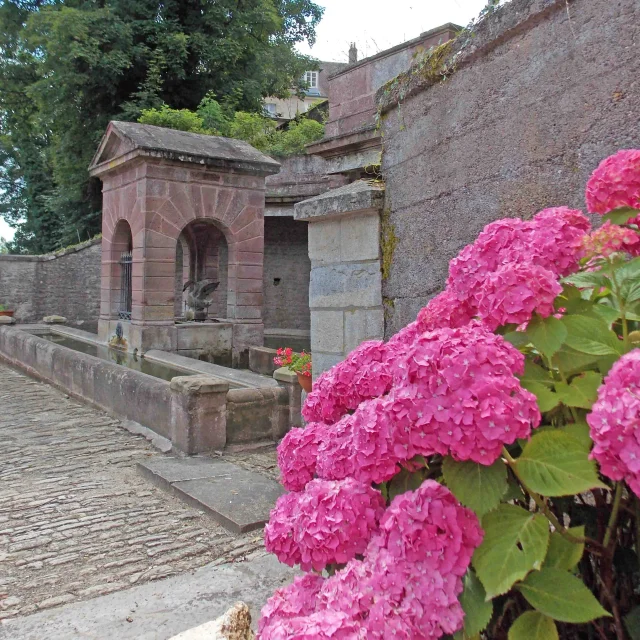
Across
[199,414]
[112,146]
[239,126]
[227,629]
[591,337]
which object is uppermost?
[239,126]

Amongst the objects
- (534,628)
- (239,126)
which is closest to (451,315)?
(534,628)

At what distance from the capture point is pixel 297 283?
63.8 ft

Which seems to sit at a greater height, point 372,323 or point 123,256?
point 123,256

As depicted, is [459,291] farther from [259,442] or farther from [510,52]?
[259,442]

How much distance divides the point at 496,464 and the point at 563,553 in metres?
0.20

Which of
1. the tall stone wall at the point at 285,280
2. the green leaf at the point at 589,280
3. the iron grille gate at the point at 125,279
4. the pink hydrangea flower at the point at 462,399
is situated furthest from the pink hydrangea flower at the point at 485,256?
the tall stone wall at the point at 285,280

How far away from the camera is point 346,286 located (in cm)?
359

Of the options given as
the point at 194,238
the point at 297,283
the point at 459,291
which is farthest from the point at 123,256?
the point at 459,291

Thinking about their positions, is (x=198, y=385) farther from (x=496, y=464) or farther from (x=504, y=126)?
(x=496, y=464)

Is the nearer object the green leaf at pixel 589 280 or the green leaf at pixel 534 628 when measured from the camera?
the green leaf at pixel 534 628

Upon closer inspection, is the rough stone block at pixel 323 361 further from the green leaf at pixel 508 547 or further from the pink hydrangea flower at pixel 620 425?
the pink hydrangea flower at pixel 620 425

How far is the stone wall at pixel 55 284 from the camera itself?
1753cm

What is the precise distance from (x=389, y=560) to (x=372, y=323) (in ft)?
7.95

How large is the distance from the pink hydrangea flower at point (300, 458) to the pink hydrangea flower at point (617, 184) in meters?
0.79
